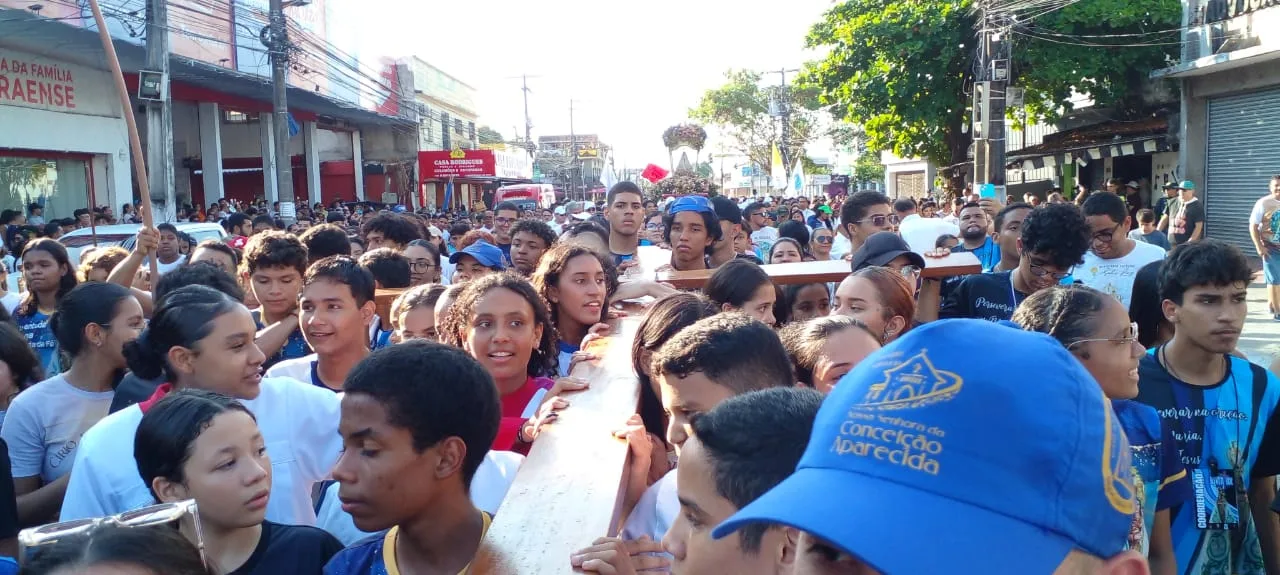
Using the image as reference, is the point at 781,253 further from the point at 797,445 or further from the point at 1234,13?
the point at 1234,13

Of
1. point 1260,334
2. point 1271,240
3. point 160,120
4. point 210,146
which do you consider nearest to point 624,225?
point 1260,334

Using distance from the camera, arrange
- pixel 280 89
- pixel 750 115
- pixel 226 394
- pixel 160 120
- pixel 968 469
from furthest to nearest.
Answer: pixel 750 115 < pixel 280 89 < pixel 160 120 < pixel 226 394 < pixel 968 469

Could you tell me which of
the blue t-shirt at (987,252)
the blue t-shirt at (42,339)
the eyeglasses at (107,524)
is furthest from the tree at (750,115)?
the eyeglasses at (107,524)

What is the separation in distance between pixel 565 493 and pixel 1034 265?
3.27m

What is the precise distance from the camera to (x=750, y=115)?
213 ft

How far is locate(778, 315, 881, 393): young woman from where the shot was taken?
2.85 meters

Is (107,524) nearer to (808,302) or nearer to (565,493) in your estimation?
(565,493)

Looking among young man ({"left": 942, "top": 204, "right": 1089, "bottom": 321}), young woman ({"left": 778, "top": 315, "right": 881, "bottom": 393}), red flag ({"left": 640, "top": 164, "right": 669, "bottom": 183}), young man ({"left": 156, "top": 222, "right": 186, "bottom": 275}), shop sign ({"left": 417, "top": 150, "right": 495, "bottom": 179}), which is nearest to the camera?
young woman ({"left": 778, "top": 315, "right": 881, "bottom": 393})

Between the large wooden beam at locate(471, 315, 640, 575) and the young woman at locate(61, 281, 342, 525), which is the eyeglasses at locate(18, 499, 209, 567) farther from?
the young woman at locate(61, 281, 342, 525)

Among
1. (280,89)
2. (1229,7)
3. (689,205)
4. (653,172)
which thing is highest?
(1229,7)

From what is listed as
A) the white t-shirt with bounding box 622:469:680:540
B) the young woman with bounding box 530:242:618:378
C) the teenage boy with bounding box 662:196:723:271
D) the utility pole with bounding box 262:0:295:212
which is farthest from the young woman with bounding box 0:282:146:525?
the utility pole with bounding box 262:0:295:212

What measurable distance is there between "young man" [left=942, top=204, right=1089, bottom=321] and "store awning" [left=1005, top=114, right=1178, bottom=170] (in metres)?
18.8

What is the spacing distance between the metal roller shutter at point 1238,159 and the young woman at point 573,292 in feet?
56.6

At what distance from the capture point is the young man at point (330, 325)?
3879 mm
